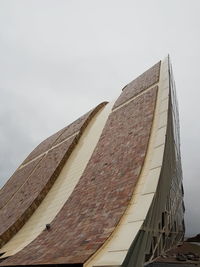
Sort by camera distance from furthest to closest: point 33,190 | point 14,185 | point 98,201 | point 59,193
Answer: point 14,185
point 33,190
point 59,193
point 98,201

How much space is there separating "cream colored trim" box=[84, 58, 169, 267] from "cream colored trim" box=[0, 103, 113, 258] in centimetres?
236

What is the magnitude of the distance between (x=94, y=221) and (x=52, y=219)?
6.24 feet

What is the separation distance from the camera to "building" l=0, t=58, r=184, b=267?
459 centimetres

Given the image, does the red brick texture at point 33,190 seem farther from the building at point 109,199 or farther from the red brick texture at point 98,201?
the red brick texture at point 98,201

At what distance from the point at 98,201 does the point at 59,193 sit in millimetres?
2816

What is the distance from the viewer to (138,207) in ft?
15.8

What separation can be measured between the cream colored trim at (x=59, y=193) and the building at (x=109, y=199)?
30mm

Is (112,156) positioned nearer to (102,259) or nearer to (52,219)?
(52,219)

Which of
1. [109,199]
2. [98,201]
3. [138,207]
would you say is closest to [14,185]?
[98,201]

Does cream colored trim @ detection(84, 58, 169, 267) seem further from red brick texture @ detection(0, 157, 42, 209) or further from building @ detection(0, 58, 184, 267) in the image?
red brick texture @ detection(0, 157, 42, 209)

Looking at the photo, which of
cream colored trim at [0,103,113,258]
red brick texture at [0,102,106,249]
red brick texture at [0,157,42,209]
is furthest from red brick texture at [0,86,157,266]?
red brick texture at [0,157,42,209]

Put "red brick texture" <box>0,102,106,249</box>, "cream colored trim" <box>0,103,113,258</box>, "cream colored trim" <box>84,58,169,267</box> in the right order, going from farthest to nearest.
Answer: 1. "red brick texture" <box>0,102,106,249</box>
2. "cream colored trim" <box>0,103,113,258</box>
3. "cream colored trim" <box>84,58,169,267</box>

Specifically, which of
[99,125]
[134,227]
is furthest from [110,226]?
[99,125]

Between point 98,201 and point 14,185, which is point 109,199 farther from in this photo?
point 14,185
